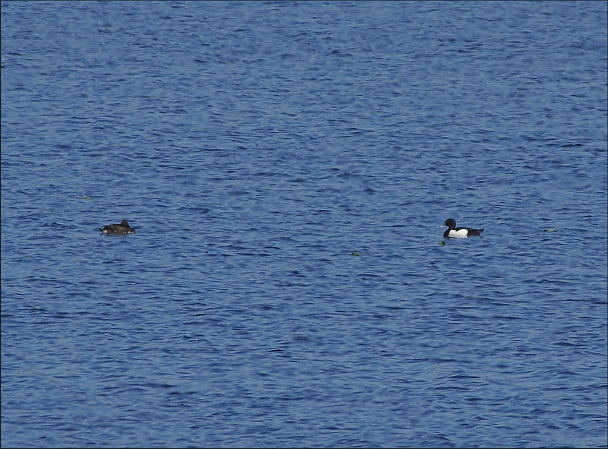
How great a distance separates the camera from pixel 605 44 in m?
67.4

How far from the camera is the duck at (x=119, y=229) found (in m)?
41.7

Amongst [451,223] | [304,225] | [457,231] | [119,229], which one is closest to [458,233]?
[457,231]

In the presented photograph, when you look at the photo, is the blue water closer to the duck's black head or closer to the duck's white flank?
the duck's white flank

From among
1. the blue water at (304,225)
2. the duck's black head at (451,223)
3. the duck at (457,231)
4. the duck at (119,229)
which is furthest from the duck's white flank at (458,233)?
the duck at (119,229)

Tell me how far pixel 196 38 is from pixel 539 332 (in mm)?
39335

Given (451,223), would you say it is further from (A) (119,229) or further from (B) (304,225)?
(A) (119,229)

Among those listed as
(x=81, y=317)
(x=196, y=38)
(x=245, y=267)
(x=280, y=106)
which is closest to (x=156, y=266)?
(x=245, y=267)

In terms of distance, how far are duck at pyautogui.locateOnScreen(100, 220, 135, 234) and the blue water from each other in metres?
0.31

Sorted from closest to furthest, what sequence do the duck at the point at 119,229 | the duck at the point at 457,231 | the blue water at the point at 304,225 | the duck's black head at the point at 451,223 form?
the blue water at the point at 304,225 → the duck at the point at 119,229 → the duck at the point at 457,231 → the duck's black head at the point at 451,223

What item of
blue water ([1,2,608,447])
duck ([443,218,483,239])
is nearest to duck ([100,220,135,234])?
blue water ([1,2,608,447])

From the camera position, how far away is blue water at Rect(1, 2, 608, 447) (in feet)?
96.9

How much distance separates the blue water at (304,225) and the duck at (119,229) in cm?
31

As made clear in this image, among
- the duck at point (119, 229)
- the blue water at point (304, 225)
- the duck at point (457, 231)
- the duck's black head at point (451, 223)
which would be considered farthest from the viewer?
the duck's black head at point (451, 223)

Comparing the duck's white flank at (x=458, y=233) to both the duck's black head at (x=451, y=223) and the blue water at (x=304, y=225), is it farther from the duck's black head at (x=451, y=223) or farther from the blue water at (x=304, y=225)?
the duck's black head at (x=451, y=223)
